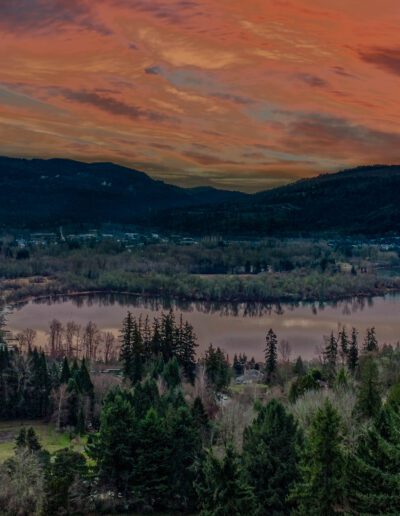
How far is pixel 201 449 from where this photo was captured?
79.6 feet

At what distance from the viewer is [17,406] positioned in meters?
39.0

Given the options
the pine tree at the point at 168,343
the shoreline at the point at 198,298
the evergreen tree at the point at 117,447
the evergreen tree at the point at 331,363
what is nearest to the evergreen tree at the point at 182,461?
the evergreen tree at the point at 117,447

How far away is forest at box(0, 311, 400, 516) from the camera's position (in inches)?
655

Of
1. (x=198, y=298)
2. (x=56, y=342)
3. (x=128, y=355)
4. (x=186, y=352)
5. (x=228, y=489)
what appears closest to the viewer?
(x=228, y=489)

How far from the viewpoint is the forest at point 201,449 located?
655 inches

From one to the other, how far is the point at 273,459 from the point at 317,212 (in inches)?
6368

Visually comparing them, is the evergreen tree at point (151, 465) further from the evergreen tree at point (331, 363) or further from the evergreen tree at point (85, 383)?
the evergreen tree at point (331, 363)

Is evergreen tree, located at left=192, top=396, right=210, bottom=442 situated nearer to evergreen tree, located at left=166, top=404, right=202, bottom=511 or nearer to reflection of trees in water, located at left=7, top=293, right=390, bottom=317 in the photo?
evergreen tree, located at left=166, top=404, right=202, bottom=511

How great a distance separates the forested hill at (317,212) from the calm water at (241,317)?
224 feet

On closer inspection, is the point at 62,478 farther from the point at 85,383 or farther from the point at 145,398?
the point at 85,383

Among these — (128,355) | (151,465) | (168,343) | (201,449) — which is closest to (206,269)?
(168,343)

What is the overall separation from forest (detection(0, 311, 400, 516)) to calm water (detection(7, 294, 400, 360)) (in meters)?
24.2

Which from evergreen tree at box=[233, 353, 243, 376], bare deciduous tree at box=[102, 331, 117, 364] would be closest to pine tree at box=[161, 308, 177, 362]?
evergreen tree at box=[233, 353, 243, 376]

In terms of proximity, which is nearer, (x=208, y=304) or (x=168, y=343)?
(x=168, y=343)
